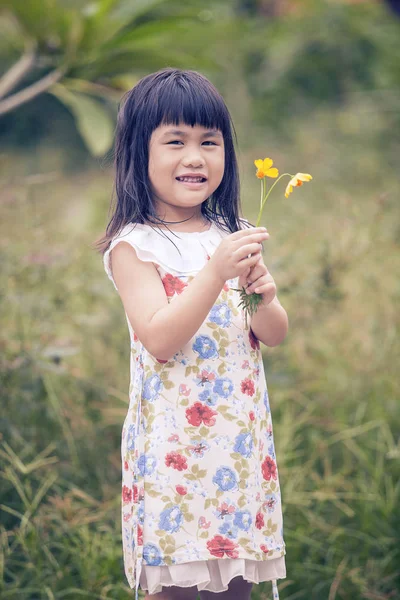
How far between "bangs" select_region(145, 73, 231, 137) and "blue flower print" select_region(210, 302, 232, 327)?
364 millimetres

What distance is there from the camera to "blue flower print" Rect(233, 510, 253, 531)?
1.58 metres

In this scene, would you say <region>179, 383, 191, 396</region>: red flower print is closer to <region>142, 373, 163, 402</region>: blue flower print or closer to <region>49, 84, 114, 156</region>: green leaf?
<region>142, 373, 163, 402</region>: blue flower print

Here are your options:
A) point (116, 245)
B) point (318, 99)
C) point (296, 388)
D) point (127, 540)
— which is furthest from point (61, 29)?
point (318, 99)

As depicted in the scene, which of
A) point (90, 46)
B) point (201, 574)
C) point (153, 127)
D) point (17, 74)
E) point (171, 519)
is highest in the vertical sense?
point (90, 46)

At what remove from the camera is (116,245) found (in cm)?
164

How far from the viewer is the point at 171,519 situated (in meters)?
1.57

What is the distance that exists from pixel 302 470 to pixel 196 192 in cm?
138

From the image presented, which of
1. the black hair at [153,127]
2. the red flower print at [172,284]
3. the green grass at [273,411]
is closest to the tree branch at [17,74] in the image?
the green grass at [273,411]

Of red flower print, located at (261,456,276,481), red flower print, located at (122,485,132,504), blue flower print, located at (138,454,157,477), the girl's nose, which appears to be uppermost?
the girl's nose

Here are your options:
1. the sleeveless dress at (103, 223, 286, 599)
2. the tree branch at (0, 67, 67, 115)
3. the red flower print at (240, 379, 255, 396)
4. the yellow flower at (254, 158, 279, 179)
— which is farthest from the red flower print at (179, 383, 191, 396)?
the tree branch at (0, 67, 67, 115)

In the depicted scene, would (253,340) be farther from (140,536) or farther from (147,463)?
(140,536)

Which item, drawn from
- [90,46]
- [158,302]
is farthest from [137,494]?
[90,46]

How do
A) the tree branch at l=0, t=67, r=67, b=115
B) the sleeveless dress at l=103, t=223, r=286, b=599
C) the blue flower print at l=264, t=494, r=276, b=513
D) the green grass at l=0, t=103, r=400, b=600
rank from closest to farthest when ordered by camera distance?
1. the sleeveless dress at l=103, t=223, r=286, b=599
2. the blue flower print at l=264, t=494, r=276, b=513
3. the green grass at l=0, t=103, r=400, b=600
4. the tree branch at l=0, t=67, r=67, b=115

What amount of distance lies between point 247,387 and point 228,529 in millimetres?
281
